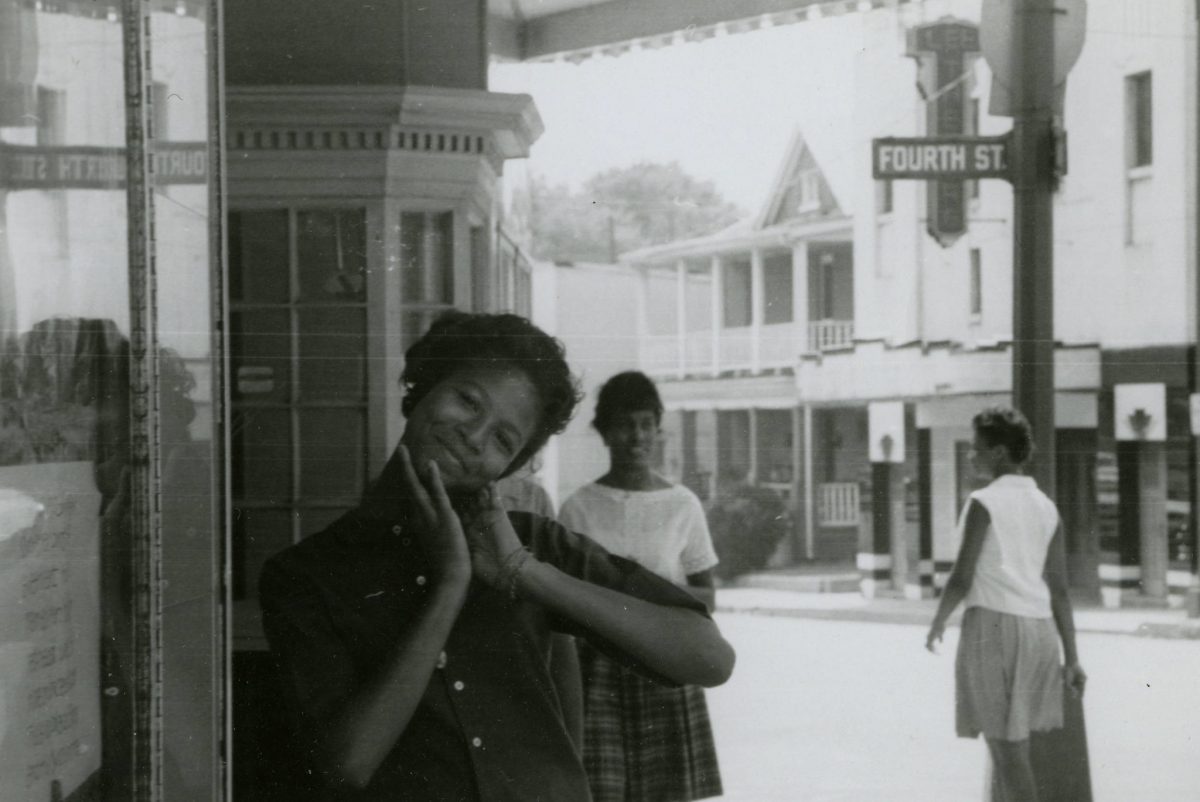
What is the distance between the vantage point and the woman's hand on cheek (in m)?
1.69

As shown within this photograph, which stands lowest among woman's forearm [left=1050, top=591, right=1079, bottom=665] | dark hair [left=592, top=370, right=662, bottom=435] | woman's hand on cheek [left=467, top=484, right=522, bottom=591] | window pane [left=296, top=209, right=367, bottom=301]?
woman's forearm [left=1050, top=591, right=1079, bottom=665]

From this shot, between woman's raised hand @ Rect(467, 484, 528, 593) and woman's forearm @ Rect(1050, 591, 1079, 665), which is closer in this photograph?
woman's raised hand @ Rect(467, 484, 528, 593)

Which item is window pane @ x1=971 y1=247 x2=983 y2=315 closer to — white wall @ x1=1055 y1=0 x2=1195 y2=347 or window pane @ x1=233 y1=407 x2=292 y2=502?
white wall @ x1=1055 y1=0 x2=1195 y2=347

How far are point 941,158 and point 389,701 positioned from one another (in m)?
0.95

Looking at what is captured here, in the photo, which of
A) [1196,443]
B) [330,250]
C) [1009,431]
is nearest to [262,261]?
[330,250]

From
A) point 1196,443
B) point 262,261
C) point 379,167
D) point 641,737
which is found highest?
point 379,167

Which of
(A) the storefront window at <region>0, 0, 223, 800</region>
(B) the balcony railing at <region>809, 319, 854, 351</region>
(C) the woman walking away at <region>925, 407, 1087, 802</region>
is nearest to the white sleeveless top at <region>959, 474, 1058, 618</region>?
(C) the woman walking away at <region>925, 407, 1087, 802</region>

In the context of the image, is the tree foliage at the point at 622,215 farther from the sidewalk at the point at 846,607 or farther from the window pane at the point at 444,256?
the sidewalk at the point at 846,607

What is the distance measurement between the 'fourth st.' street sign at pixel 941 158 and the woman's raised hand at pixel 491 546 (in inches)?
25.1

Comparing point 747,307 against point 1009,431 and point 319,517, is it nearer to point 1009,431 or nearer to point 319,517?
point 1009,431

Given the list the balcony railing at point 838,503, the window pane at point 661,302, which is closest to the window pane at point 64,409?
the window pane at point 661,302

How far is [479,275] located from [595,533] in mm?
348

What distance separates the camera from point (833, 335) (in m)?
1.77

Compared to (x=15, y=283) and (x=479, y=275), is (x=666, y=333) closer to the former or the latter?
(x=479, y=275)
